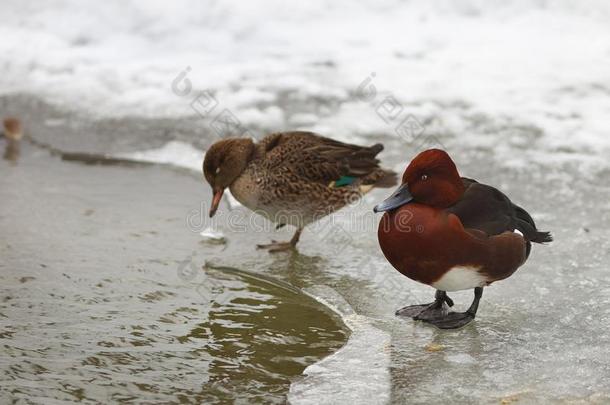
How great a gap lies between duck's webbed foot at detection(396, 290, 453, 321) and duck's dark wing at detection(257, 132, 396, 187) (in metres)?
1.21

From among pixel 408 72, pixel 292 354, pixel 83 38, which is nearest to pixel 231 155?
pixel 292 354

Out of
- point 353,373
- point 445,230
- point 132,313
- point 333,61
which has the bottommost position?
point 353,373

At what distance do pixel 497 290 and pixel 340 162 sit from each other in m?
1.28

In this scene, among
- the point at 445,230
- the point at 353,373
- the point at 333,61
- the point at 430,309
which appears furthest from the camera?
the point at 333,61

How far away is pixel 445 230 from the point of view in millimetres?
4039

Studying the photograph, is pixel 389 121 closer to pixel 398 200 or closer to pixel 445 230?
pixel 398 200

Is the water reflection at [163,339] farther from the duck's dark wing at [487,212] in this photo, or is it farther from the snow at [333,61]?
the snow at [333,61]

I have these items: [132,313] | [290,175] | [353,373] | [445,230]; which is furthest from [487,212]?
[132,313]

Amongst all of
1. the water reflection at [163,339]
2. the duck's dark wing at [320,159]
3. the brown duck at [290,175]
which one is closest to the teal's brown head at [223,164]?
the brown duck at [290,175]

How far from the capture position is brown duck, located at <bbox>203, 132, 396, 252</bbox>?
5.41 meters

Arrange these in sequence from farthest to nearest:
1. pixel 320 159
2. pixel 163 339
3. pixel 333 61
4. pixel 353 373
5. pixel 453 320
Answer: pixel 333 61, pixel 320 159, pixel 453 320, pixel 163 339, pixel 353 373

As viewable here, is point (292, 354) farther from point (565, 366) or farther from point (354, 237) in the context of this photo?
point (354, 237)

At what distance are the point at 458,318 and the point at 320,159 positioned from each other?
1533mm

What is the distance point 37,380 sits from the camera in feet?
12.1
